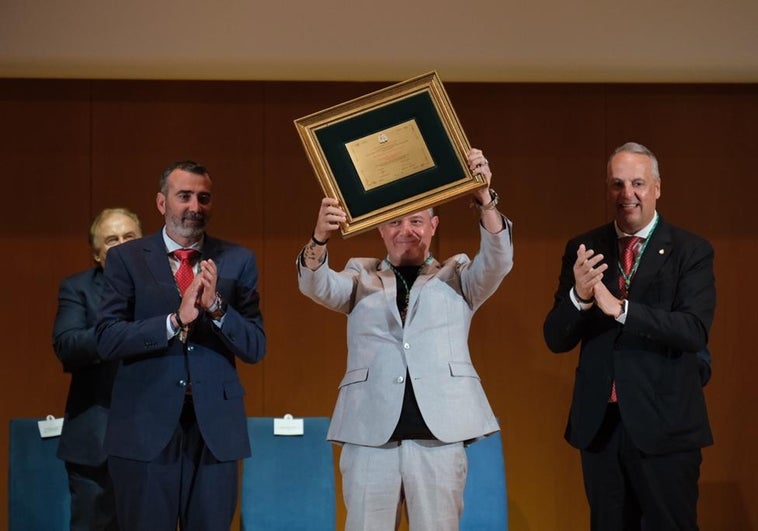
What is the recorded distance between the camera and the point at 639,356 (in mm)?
3223

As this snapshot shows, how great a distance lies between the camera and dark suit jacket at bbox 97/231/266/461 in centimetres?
305

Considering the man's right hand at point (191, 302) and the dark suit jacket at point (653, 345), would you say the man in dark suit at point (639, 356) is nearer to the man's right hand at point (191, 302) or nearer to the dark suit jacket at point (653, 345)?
the dark suit jacket at point (653, 345)

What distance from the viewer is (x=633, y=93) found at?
5.20 m

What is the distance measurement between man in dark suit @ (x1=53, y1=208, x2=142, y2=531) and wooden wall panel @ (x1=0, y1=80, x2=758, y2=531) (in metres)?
1.27

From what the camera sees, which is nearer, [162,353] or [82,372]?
[162,353]

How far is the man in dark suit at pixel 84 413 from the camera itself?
381 cm

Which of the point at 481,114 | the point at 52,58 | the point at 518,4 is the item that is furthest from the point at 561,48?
the point at 52,58

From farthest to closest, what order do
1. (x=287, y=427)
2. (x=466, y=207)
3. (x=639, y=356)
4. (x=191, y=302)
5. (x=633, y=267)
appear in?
(x=466, y=207)
(x=287, y=427)
(x=633, y=267)
(x=639, y=356)
(x=191, y=302)

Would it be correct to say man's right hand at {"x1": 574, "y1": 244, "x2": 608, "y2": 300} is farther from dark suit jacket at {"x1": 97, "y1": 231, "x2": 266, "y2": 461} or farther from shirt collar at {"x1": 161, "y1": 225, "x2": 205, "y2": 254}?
shirt collar at {"x1": 161, "y1": 225, "x2": 205, "y2": 254}

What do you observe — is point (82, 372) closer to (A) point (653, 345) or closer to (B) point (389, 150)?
(B) point (389, 150)

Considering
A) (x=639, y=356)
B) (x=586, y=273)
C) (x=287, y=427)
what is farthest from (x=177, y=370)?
(x=639, y=356)

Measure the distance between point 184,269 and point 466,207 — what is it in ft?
7.38

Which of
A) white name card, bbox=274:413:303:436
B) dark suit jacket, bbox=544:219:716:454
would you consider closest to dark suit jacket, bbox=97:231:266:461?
white name card, bbox=274:413:303:436

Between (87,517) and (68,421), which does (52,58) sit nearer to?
(68,421)
